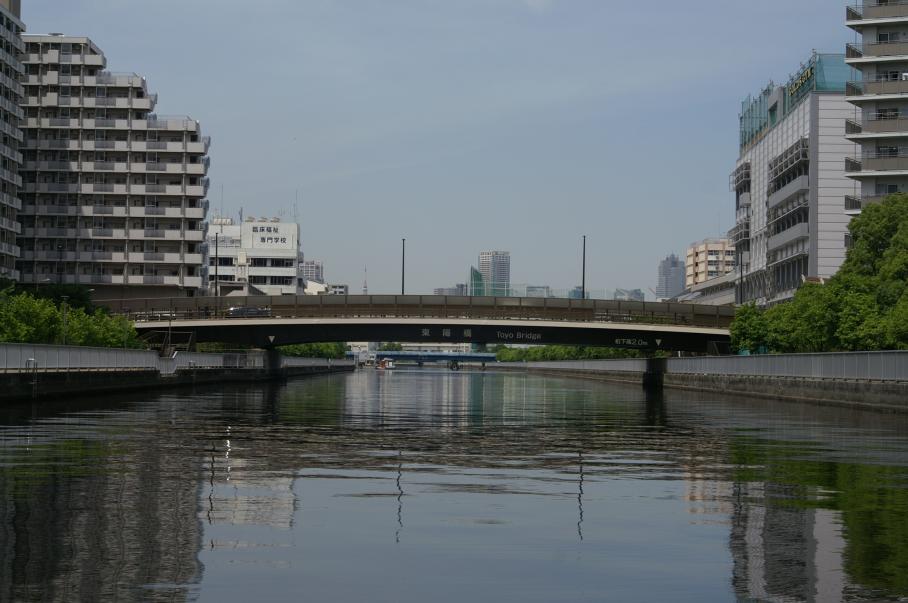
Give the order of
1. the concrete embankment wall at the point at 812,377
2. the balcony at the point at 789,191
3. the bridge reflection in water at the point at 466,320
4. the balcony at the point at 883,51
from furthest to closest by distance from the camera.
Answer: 1. the balcony at the point at 789,191
2. the balcony at the point at 883,51
3. the bridge reflection in water at the point at 466,320
4. the concrete embankment wall at the point at 812,377

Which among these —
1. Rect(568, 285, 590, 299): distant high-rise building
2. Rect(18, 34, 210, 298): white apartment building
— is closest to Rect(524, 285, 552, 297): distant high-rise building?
Rect(568, 285, 590, 299): distant high-rise building

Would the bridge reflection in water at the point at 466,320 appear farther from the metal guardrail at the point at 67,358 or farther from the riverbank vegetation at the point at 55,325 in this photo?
the metal guardrail at the point at 67,358

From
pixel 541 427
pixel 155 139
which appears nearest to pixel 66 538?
pixel 541 427

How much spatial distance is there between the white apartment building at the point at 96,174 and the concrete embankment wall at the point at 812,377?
78.8 meters

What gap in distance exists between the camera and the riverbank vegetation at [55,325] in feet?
290

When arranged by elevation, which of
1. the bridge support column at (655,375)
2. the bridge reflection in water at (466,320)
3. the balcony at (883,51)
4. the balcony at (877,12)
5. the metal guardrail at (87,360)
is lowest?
the bridge support column at (655,375)

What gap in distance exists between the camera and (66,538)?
13.6 metres

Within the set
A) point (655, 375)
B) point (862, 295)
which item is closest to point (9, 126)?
point (655, 375)

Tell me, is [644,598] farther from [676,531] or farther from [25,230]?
[25,230]

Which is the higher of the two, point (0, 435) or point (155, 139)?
point (155, 139)

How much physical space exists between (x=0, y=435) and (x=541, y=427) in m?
16.2

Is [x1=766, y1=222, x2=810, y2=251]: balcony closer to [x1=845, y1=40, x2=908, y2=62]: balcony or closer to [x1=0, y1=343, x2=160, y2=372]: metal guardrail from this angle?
[x1=845, y1=40, x2=908, y2=62]: balcony

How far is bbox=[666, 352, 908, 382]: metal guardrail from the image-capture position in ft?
181

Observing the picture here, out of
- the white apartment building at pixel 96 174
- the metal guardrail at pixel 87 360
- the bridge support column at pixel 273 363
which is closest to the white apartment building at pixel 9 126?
the white apartment building at pixel 96 174
